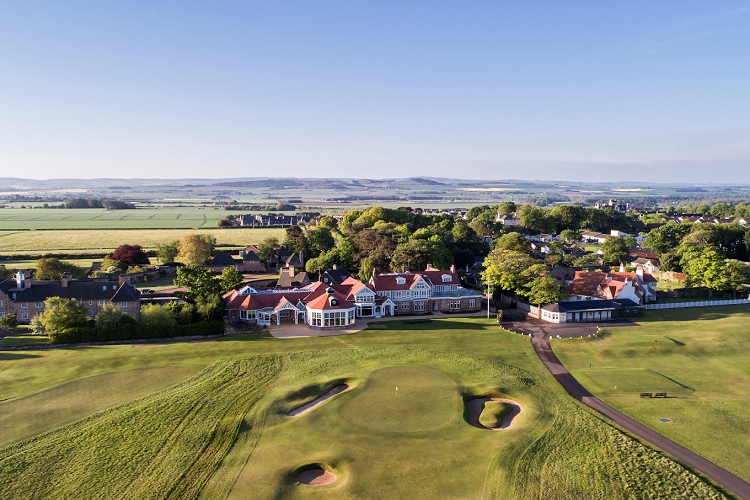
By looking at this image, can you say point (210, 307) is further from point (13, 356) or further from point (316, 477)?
point (316, 477)

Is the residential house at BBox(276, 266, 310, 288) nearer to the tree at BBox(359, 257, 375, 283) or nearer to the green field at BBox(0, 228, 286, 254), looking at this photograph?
the tree at BBox(359, 257, 375, 283)

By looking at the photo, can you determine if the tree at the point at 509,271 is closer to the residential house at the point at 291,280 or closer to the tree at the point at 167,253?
the residential house at the point at 291,280

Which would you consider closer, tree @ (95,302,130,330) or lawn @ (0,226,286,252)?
tree @ (95,302,130,330)

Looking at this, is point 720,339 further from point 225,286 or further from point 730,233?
point 730,233

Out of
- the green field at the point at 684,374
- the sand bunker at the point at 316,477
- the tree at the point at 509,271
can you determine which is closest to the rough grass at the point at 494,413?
the green field at the point at 684,374

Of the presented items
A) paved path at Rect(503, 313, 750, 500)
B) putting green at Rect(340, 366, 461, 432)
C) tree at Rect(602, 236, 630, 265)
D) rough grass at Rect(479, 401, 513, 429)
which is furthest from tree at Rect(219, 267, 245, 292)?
tree at Rect(602, 236, 630, 265)

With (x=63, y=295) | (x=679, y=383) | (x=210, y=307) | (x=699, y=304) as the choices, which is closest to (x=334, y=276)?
(x=210, y=307)
